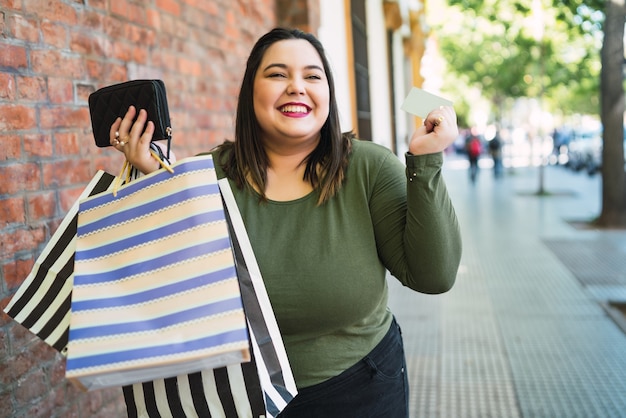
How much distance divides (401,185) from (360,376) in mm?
559

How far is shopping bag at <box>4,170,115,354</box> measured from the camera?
165cm

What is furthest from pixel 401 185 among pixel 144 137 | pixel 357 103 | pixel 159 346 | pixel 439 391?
pixel 357 103

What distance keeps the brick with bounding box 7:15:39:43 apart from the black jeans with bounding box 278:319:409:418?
5.33ft

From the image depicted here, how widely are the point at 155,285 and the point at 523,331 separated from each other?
4528 millimetres

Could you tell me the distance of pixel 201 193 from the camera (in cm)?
146

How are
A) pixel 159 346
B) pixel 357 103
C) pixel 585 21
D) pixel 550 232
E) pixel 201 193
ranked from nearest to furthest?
1. pixel 159 346
2. pixel 201 193
3. pixel 357 103
4. pixel 550 232
5. pixel 585 21

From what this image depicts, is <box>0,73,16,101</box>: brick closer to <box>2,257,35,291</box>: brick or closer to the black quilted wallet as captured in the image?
<box>2,257,35,291</box>: brick

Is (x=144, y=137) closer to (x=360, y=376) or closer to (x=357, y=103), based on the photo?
(x=360, y=376)

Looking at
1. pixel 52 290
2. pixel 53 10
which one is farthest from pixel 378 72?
pixel 52 290

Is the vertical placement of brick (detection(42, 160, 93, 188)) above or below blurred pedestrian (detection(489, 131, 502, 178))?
above

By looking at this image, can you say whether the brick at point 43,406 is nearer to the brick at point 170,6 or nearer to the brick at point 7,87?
the brick at point 7,87

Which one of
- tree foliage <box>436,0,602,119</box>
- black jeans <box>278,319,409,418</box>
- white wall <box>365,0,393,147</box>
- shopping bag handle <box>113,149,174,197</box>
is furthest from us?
tree foliage <box>436,0,602,119</box>

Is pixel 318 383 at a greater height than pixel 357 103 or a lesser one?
lesser

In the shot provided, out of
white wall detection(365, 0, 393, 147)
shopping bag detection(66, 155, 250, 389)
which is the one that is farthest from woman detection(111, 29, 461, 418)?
white wall detection(365, 0, 393, 147)
